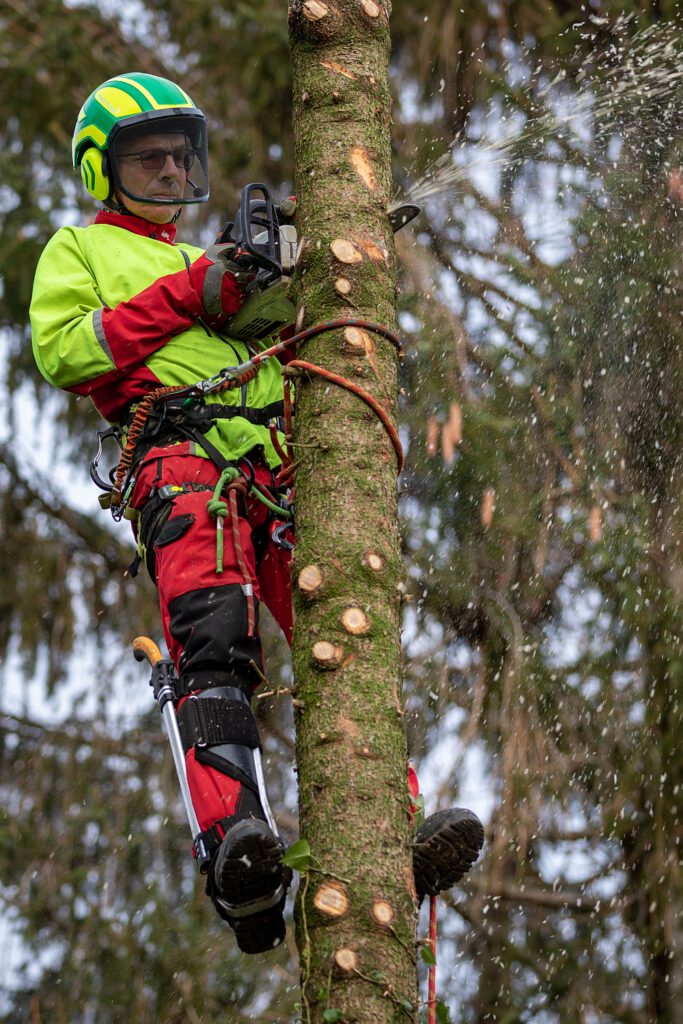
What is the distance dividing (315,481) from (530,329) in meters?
3.18

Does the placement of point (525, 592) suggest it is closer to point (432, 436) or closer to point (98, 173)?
point (432, 436)

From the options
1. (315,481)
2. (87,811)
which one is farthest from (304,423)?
(87,811)

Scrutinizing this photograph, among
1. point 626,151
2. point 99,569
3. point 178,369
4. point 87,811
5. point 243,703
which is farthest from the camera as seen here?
point 99,569

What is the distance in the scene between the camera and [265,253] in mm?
2809

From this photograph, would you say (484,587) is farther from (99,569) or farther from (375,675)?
(375,675)

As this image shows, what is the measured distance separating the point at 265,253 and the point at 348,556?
0.74 m

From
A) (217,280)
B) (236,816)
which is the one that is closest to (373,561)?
(236,816)

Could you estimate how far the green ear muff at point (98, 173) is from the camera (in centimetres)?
328

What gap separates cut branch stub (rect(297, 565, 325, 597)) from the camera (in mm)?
2441

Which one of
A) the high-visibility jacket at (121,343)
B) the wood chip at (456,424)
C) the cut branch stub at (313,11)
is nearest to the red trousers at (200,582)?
the high-visibility jacket at (121,343)

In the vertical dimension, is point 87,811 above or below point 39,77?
below

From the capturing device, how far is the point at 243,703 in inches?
109

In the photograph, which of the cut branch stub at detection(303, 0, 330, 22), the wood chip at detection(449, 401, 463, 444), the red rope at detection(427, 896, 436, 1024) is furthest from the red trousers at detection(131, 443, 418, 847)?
the wood chip at detection(449, 401, 463, 444)

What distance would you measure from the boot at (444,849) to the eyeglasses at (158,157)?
1725mm
